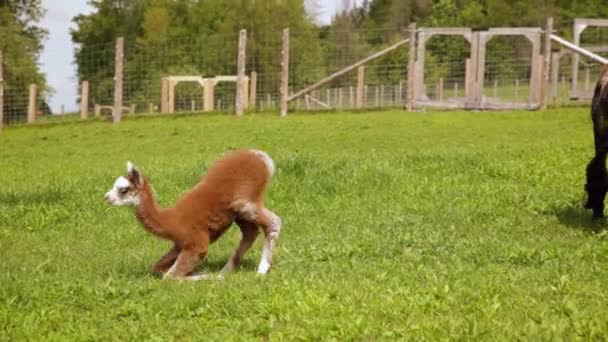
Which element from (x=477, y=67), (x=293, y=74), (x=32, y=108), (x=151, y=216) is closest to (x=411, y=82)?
(x=477, y=67)

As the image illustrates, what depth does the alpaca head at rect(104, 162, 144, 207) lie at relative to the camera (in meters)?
7.10

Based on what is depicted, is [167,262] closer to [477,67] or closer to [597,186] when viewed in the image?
[597,186]

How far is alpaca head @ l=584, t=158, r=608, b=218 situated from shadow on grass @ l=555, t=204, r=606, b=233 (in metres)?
0.14

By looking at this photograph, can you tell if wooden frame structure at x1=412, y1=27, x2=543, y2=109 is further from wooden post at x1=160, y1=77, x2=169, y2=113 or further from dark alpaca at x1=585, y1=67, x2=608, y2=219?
dark alpaca at x1=585, y1=67, x2=608, y2=219

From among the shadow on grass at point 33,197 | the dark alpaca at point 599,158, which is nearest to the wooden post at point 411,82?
the shadow on grass at point 33,197

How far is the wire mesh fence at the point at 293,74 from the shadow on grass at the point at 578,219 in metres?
18.0

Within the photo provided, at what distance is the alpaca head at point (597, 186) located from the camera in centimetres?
959

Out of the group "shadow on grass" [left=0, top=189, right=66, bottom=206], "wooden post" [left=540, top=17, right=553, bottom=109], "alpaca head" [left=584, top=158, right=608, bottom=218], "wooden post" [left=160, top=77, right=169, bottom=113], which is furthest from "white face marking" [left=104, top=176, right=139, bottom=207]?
"wooden post" [left=160, top=77, right=169, bottom=113]

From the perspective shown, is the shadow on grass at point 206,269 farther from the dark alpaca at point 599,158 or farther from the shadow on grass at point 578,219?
the dark alpaca at point 599,158

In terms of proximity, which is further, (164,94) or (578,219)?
(164,94)

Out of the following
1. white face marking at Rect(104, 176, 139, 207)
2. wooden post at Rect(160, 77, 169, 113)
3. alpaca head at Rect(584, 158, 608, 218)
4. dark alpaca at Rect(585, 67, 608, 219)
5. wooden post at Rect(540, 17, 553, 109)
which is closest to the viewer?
white face marking at Rect(104, 176, 139, 207)

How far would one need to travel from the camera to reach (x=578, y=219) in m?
9.73

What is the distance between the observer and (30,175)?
50.1 ft

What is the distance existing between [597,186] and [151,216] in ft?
16.5
